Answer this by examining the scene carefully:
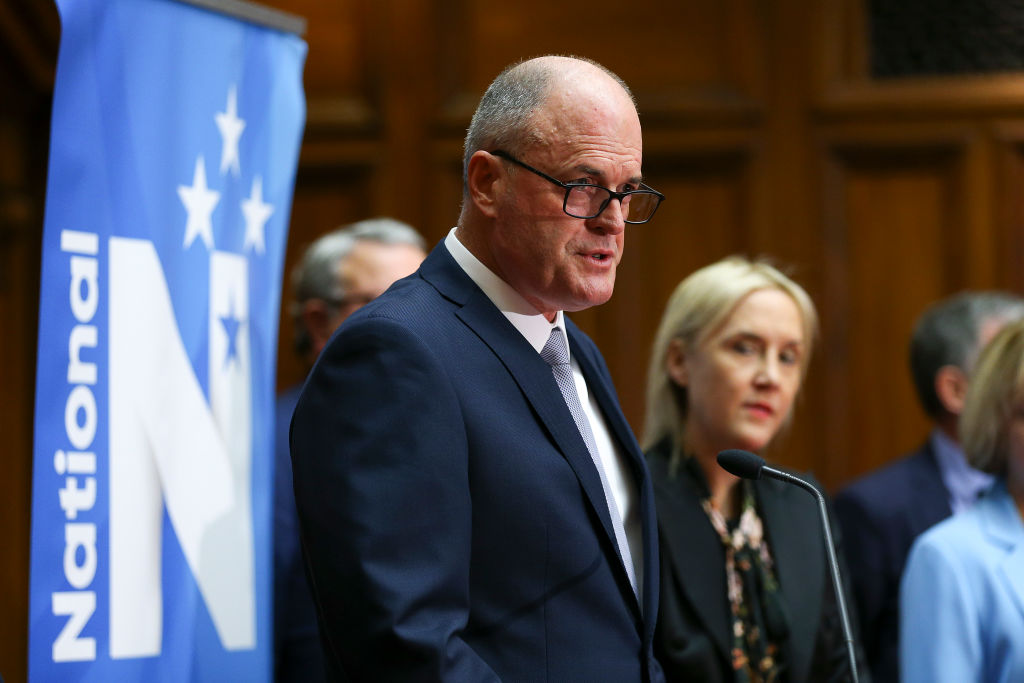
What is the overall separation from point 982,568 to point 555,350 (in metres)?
1.06

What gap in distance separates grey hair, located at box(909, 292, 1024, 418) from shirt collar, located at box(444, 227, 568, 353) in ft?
6.92

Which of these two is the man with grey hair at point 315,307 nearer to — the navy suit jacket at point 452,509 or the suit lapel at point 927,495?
the navy suit jacket at point 452,509

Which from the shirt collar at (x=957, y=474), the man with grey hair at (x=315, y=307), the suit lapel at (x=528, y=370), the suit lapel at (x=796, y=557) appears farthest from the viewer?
the shirt collar at (x=957, y=474)

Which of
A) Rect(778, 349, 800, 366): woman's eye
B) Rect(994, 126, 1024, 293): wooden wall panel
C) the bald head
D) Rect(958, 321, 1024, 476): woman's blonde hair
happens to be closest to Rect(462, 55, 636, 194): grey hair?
the bald head

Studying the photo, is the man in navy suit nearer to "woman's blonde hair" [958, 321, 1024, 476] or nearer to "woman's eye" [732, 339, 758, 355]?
"woman's eye" [732, 339, 758, 355]

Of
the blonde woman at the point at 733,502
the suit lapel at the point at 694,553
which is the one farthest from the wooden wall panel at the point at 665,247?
the suit lapel at the point at 694,553

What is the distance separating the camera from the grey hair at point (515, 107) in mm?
1895

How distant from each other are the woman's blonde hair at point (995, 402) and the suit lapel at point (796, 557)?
36cm

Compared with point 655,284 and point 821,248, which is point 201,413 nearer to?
point 655,284

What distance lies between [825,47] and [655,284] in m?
1.01

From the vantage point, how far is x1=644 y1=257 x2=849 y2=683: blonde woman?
2480mm

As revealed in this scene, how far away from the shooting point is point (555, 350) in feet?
6.57

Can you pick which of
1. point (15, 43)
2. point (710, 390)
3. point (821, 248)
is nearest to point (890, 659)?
point (710, 390)

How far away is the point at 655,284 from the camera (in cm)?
455
